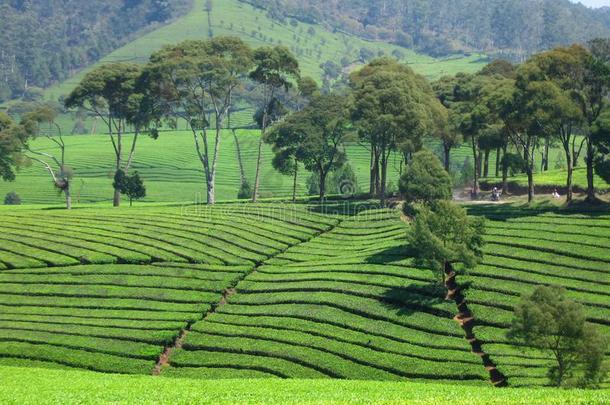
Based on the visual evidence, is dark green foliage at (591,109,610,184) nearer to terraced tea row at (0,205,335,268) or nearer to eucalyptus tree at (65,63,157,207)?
terraced tea row at (0,205,335,268)

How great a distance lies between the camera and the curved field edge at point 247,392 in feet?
85.5

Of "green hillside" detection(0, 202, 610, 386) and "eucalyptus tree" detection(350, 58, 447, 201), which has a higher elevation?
"eucalyptus tree" detection(350, 58, 447, 201)

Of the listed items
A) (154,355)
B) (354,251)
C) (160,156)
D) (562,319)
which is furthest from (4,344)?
(160,156)

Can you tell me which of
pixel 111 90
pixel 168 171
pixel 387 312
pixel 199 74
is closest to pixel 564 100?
pixel 387 312

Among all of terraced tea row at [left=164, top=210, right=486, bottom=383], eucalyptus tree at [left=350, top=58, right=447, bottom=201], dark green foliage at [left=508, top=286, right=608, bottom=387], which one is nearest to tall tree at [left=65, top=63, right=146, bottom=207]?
eucalyptus tree at [left=350, top=58, right=447, bottom=201]

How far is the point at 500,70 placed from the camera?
377 feet

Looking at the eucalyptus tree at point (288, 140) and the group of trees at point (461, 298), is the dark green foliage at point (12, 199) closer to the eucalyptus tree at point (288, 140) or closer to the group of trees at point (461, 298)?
the eucalyptus tree at point (288, 140)

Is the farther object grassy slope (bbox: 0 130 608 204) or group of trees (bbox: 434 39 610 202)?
grassy slope (bbox: 0 130 608 204)

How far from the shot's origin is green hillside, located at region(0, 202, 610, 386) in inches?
1777

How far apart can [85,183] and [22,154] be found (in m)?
33.9

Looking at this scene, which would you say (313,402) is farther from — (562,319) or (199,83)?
(199,83)

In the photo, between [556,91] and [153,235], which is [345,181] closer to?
[153,235]

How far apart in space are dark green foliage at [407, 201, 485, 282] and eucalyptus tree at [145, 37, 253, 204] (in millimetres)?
40525

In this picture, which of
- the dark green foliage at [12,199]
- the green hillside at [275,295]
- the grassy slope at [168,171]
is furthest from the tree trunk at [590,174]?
the dark green foliage at [12,199]
